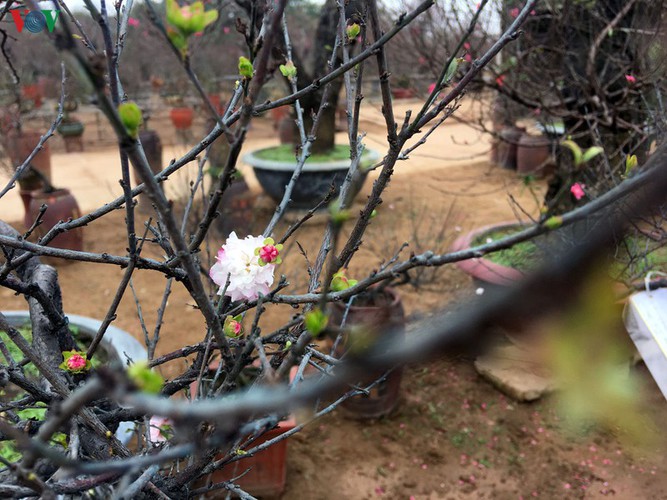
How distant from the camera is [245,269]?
87 cm

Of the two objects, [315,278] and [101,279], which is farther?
[101,279]

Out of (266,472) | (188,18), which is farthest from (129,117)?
(266,472)

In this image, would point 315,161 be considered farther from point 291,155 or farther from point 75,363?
point 75,363

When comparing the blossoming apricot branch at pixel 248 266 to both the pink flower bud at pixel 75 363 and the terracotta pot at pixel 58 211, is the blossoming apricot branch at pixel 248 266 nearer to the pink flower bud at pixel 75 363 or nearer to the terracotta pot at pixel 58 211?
the pink flower bud at pixel 75 363

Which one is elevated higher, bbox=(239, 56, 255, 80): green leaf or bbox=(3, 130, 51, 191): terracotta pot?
bbox=(239, 56, 255, 80): green leaf

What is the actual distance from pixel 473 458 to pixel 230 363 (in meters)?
2.06

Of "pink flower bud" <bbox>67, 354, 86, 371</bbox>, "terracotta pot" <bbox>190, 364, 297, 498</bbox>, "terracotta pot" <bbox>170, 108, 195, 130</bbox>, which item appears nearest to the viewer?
"pink flower bud" <bbox>67, 354, 86, 371</bbox>

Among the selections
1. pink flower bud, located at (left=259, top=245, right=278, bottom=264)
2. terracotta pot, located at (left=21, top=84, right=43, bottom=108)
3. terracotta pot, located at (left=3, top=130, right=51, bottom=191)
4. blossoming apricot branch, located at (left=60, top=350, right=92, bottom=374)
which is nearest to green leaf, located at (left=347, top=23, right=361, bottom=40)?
pink flower bud, located at (left=259, top=245, right=278, bottom=264)

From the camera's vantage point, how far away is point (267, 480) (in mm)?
2275

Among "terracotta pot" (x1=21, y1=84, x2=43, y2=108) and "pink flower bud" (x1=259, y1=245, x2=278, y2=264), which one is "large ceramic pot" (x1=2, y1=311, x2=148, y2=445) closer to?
"pink flower bud" (x1=259, y1=245, x2=278, y2=264)

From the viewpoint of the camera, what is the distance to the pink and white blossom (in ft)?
2.83

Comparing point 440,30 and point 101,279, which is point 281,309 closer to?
point 101,279

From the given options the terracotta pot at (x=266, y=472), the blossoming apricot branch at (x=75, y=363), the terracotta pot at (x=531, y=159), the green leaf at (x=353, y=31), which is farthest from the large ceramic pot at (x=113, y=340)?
the terracotta pot at (x=531, y=159)

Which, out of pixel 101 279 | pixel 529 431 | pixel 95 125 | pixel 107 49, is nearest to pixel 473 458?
pixel 529 431
